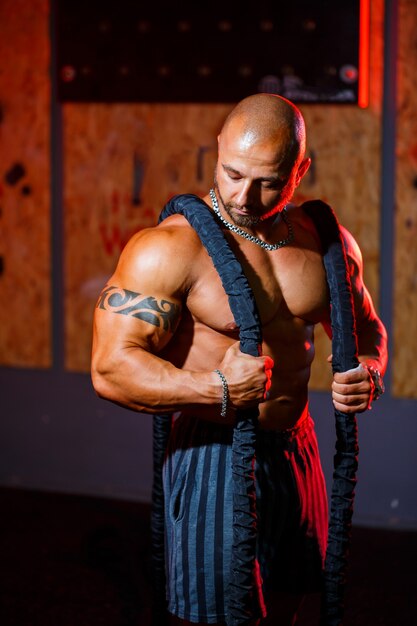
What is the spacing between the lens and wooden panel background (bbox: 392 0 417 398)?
3.51 meters

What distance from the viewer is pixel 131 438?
4105mm

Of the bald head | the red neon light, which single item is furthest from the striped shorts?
the red neon light

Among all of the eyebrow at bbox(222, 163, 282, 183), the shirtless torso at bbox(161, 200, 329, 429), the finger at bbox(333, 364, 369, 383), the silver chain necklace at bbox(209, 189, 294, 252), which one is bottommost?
the finger at bbox(333, 364, 369, 383)

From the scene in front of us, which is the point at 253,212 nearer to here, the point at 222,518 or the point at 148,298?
the point at 148,298

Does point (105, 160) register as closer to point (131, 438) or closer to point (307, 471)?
point (131, 438)

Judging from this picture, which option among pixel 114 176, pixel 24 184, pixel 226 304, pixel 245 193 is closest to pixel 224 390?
pixel 226 304

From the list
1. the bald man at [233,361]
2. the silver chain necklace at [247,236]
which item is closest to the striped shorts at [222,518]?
the bald man at [233,361]

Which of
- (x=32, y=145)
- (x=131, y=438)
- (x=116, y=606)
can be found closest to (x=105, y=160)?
(x=32, y=145)

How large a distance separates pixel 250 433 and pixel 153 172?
7.21 ft

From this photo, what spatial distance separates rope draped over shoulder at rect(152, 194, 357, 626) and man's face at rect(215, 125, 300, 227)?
7 centimetres

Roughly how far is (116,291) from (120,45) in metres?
2.19

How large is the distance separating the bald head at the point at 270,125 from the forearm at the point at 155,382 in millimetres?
516

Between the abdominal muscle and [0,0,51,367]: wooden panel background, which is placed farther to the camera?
[0,0,51,367]: wooden panel background

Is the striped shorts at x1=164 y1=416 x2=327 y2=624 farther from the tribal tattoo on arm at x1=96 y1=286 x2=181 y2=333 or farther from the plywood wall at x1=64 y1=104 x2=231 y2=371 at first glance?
the plywood wall at x1=64 y1=104 x2=231 y2=371
